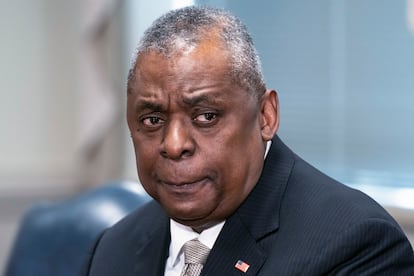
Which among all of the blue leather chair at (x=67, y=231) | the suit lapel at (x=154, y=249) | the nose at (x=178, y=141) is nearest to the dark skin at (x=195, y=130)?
the nose at (x=178, y=141)

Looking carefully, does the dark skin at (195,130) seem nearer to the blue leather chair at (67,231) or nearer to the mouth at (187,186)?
the mouth at (187,186)

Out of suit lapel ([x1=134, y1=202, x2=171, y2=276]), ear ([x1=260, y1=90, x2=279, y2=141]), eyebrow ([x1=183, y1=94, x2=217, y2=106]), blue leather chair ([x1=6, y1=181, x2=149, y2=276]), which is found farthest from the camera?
blue leather chair ([x1=6, y1=181, x2=149, y2=276])

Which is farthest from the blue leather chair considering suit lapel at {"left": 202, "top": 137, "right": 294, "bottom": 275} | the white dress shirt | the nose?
the nose

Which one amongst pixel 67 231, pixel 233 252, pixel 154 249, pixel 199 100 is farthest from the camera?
pixel 67 231

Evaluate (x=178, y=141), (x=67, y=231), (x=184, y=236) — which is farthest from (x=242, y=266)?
(x=67, y=231)

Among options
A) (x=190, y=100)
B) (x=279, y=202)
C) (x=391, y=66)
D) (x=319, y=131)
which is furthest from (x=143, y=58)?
(x=319, y=131)

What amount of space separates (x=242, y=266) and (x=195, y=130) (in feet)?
0.86

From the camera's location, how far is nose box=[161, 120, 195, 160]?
144 cm

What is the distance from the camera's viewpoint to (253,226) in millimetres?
1562

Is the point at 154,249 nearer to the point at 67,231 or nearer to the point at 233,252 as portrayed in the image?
the point at 233,252

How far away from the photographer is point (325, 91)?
10.4 feet

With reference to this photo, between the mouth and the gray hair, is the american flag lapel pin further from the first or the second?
the gray hair

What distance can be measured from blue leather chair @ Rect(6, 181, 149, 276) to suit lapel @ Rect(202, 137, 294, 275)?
0.91m

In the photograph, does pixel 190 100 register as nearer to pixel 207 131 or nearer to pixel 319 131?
pixel 207 131
